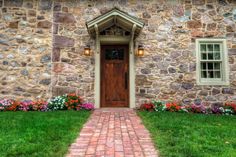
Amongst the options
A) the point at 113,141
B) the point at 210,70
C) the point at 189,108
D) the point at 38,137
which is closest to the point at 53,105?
the point at 38,137

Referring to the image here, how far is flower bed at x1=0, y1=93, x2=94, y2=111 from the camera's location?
8391 millimetres

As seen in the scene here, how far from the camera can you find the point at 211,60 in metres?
9.14

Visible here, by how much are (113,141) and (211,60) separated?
621 centimetres

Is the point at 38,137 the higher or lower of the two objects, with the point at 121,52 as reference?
lower

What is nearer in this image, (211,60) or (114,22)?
(114,22)

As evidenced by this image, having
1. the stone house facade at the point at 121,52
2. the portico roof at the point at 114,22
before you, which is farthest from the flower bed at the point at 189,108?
the portico roof at the point at 114,22

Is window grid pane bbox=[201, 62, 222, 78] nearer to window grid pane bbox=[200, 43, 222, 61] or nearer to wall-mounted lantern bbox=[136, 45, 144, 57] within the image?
window grid pane bbox=[200, 43, 222, 61]

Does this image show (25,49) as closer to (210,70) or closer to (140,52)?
(140,52)

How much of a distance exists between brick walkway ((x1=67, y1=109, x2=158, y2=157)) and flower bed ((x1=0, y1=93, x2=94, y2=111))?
8.71ft

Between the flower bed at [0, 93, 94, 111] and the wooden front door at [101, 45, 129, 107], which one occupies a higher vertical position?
the wooden front door at [101, 45, 129, 107]

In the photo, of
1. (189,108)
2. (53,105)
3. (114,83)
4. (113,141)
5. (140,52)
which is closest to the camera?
(113,141)

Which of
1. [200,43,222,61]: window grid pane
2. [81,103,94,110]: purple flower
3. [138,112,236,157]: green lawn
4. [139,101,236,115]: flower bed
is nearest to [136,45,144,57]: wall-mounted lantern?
[139,101,236,115]: flower bed

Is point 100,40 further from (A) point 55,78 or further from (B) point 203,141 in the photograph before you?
(B) point 203,141

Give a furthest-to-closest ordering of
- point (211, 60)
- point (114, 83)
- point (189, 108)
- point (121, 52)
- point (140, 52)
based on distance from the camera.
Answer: point (121, 52)
point (114, 83)
point (211, 60)
point (140, 52)
point (189, 108)
